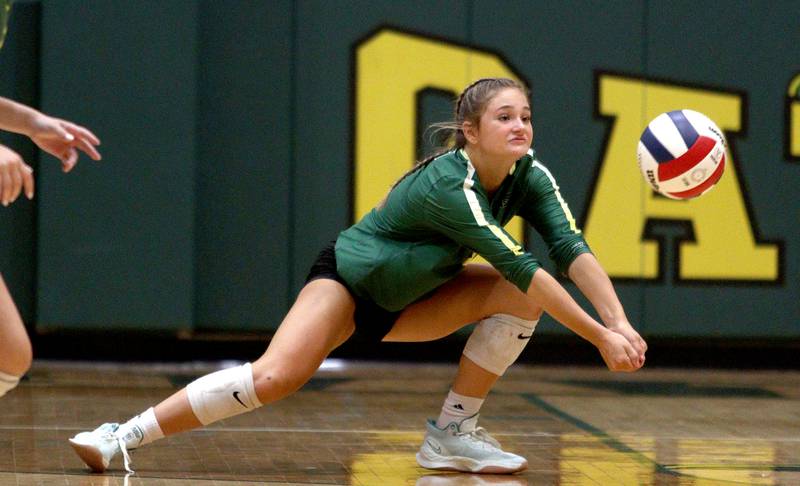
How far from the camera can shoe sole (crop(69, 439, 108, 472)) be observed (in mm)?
4637

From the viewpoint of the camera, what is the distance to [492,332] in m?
4.89

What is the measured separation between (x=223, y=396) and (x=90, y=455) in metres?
0.54

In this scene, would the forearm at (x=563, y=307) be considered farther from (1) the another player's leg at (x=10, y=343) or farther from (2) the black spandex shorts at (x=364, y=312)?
(1) the another player's leg at (x=10, y=343)

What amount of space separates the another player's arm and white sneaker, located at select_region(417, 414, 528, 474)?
0.69 metres

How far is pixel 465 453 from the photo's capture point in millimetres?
4949

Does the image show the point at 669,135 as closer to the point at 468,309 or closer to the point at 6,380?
the point at 468,309

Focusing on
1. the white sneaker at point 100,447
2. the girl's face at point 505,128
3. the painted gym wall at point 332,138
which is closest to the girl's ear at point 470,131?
the girl's face at point 505,128

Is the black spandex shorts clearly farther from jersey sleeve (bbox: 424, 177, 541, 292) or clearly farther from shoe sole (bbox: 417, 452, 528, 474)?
shoe sole (bbox: 417, 452, 528, 474)

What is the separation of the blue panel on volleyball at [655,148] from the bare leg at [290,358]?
136 centimetres

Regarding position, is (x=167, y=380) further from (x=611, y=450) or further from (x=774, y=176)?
(x=774, y=176)

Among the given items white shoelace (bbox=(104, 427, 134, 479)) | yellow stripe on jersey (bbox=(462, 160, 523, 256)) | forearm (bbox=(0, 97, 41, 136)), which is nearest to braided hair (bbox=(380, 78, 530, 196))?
yellow stripe on jersey (bbox=(462, 160, 523, 256))

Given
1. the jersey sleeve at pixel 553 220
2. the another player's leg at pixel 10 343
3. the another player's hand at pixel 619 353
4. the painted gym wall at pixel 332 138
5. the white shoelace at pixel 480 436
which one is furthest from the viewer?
the painted gym wall at pixel 332 138

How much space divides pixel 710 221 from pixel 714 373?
1073 mm

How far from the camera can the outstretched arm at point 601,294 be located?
175 inches
